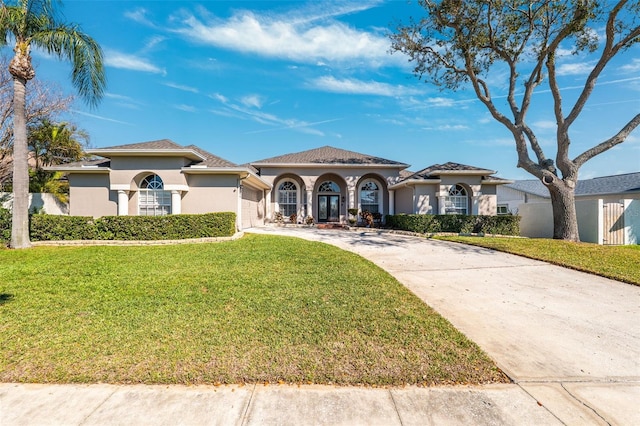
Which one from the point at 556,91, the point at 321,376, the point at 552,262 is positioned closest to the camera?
the point at 321,376

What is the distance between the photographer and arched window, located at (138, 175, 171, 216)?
46.9ft

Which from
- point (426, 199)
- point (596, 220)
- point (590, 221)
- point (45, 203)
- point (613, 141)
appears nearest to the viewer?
point (613, 141)

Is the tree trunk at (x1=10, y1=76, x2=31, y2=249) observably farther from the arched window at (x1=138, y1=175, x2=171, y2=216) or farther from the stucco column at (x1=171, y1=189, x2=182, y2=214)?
the stucco column at (x1=171, y1=189, x2=182, y2=214)

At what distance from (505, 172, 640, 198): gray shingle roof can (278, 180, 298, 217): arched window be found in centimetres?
2208

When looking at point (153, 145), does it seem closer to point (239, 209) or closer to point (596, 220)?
point (239, 209)

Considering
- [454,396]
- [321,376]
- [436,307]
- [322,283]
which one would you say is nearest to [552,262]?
[436,307]

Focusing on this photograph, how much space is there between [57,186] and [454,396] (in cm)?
2286

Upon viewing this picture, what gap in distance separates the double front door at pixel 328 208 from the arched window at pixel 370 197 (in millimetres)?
1893

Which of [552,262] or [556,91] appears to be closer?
[552,262]

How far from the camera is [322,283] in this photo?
6.28 metres

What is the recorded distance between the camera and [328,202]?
70.9 ft

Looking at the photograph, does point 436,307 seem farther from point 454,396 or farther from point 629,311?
point 629,311

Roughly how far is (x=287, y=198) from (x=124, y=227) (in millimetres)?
10899

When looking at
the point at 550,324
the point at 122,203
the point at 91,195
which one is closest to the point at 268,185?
the point at 122,203
